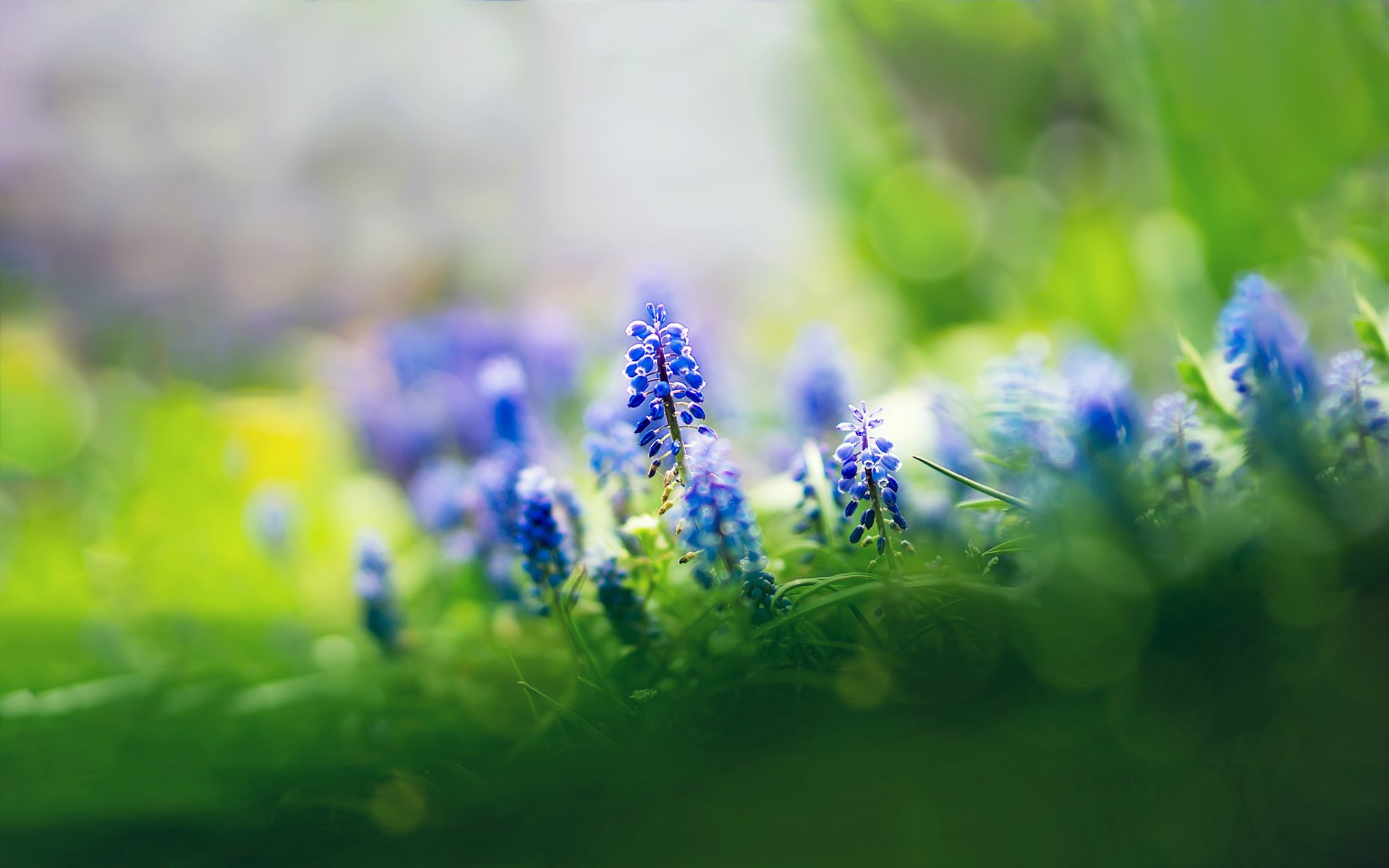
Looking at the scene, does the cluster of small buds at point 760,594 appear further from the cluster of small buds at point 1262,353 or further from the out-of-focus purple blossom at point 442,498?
the out-of-focus purple blossom at point 442,498

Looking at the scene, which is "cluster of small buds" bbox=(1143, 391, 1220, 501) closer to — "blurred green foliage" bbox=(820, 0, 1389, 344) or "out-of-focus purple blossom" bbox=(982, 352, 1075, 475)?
"out-of-focus purple blossom" bbox=(982, 352, 1075, 475)

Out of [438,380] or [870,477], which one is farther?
[438,380]

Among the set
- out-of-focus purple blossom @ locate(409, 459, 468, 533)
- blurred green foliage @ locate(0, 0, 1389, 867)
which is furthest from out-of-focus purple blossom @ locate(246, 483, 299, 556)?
out-of-focus purple blossom @ locate(409, 459, 468, 533)

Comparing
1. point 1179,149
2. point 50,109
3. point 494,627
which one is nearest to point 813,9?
point 1179,149

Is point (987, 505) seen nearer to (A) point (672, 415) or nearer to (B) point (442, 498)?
(A) point (672, 415)

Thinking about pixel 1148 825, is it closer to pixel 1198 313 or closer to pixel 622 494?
pixel 622 494

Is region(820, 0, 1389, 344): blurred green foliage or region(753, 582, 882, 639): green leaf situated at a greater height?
region(820, 0, 1389, 344): blurred green foliage

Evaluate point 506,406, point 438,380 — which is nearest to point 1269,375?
point 506,406
